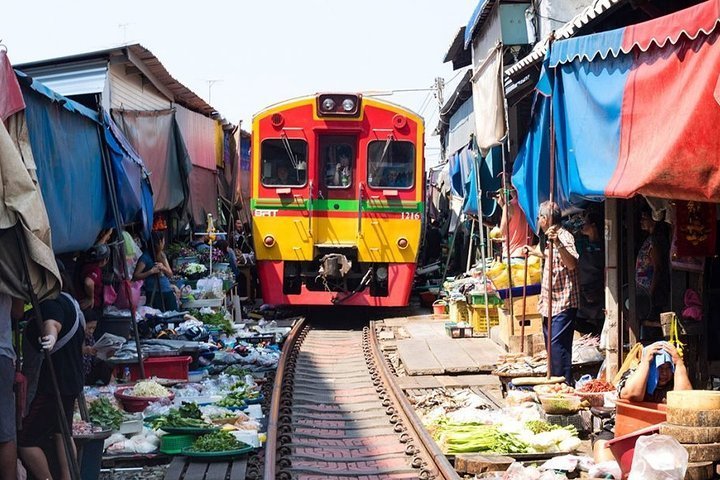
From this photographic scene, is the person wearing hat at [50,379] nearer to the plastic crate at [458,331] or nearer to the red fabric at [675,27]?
the red fabric at [675,27]

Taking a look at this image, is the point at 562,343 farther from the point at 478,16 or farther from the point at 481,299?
the point at 478,16

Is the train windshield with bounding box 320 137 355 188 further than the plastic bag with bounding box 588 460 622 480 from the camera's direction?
Yes

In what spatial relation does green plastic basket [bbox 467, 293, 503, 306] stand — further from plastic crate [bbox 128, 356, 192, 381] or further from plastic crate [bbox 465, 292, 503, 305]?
plastic crate [bbox 128, 356, 192, 381]

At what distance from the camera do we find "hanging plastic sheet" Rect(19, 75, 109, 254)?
7625 mm

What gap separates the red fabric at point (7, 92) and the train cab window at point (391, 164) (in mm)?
9054

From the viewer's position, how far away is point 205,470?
6738 millimetres

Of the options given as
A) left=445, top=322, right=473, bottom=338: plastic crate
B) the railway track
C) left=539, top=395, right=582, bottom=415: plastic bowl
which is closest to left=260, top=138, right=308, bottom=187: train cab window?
the railway track

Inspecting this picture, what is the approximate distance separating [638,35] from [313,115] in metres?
8.85

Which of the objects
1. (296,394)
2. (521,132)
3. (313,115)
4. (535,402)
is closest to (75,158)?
(296,394)

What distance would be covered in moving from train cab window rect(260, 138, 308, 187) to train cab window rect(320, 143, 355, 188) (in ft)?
1.02

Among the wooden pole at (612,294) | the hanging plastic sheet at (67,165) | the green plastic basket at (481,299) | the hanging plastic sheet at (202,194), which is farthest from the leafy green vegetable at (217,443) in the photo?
the hanging plastic sheet at (202,194)

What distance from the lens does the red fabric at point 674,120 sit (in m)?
5.45

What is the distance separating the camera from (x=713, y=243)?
711 cm

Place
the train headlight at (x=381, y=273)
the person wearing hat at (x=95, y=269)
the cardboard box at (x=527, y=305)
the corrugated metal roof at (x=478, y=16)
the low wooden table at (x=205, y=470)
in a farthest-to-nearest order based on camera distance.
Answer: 1. the corrugated metal roof at (x=478, y=16)
2. the train headlight at (x=381, y=273)
3. the cardboard box at (x=527, y=305)
4. the person wearing hat at (x=95, y=269)
5. the low wooden table at (x=205, y=470)
